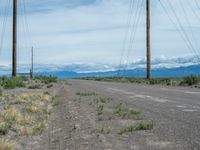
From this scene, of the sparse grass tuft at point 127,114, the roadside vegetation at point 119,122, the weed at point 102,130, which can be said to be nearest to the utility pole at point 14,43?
the roadside vegetation at point 119,122

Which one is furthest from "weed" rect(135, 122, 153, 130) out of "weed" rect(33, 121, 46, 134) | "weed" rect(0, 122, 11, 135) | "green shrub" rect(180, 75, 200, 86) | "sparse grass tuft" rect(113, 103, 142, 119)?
"green shrub" rect(180, 75, 200, 86)

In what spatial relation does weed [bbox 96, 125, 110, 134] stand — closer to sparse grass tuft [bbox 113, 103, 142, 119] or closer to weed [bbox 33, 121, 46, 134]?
weed [bbox 33, 121, 46, 134]

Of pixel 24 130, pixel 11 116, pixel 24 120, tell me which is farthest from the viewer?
pixel 11 116

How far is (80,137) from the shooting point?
29.1ft

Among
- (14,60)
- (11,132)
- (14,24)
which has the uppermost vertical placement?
(14,24)

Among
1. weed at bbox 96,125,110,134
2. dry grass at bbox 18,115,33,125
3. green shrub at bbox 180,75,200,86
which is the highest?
green shrub at bbox 180,75,200,86

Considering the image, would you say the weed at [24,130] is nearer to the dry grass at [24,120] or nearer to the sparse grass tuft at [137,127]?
the dry grass at [24,120]

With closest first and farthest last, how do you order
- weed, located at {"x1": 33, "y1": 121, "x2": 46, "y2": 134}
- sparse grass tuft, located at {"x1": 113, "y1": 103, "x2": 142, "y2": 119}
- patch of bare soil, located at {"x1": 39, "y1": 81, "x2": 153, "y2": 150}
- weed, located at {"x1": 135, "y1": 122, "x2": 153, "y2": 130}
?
1. patch of bare soil, located at {"x1": 39, "y1": 81, "x2": 153, "y2": 150}
2. weed, located at {"x1": 135, "y1": 122, "x2": 153, "y2": 130}
3. weed, located at {"x1": 33, "y1": 121, "x2": 46, "y2": 134}
4. sparse grass tuft, located at {"x1": 113, "y1": 103, "x2": 142, "y2": 119}

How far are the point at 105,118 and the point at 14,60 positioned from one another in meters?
28.5

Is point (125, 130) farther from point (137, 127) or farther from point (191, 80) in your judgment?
point (191, 80)

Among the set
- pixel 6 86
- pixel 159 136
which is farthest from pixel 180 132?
pixel 6 86

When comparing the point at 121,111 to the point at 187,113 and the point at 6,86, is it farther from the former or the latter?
the point at 6,86

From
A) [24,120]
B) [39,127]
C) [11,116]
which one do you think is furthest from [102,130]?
[11,116]

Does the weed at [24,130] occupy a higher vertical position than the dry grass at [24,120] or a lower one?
lower
